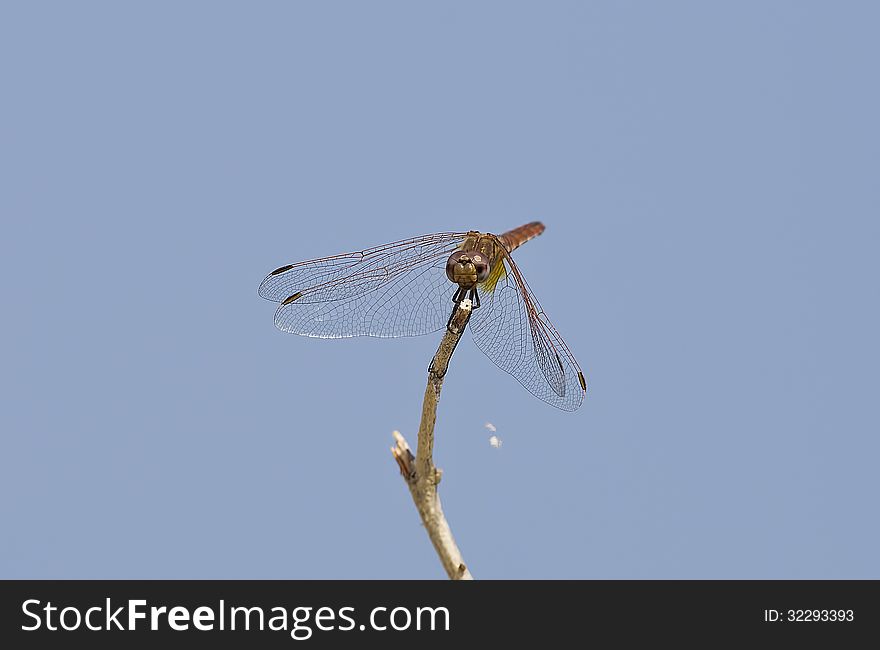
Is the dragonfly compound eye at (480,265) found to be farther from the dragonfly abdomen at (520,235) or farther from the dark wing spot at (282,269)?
the dark wing spot at (282,269)

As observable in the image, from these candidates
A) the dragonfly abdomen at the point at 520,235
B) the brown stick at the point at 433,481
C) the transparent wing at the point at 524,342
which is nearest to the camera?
the brown stick at the point at 433,481

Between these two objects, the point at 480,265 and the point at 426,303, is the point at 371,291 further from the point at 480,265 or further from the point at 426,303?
the point at 480,265

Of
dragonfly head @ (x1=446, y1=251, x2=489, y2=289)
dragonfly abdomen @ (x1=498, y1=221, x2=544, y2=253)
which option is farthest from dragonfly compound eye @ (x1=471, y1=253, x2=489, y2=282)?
dragonfly abdomen @ (x1=498, y1=221, x2=544, y2=253)

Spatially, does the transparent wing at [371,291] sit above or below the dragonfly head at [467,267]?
above

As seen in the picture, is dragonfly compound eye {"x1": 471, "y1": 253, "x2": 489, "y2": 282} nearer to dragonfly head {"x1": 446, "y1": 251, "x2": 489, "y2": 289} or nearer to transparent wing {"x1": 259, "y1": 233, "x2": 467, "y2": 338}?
dragonfly head {"x1": 446, "y1": 251, "x2": 489, "y2": 289}

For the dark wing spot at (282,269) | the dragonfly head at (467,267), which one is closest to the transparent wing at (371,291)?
the dark wing spot at (282,269)

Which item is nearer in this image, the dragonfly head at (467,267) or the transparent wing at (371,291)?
the dragonfly head at (467,267)
